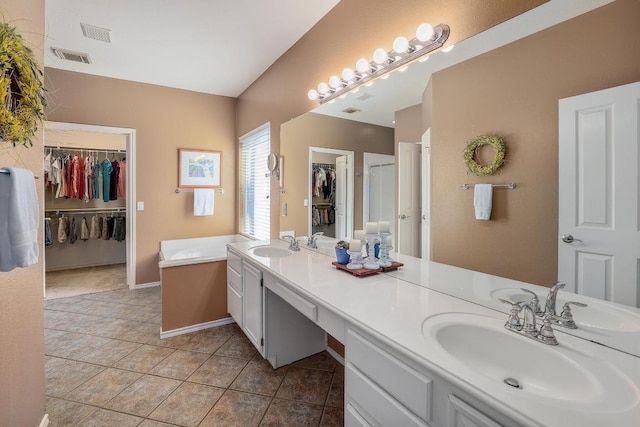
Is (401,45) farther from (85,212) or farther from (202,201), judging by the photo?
(85,212)

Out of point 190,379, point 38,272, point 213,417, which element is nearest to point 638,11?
point 213,417

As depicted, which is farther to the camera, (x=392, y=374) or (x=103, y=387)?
(x=103, y=387)

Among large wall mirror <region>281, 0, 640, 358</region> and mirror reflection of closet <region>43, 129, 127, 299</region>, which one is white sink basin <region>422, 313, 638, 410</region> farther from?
mirror reflection of closet <region>43, 129, 127, 299</region>

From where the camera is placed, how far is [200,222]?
4.30 metres

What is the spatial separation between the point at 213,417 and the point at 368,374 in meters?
1.19

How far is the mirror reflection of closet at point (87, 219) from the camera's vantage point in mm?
4551

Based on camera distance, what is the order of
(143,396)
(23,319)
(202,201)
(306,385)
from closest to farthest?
(23,319) < (143,396) < (306,385) < (202,201)

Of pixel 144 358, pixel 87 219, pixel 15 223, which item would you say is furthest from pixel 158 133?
pixel 15 223

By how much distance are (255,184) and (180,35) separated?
5.73ft

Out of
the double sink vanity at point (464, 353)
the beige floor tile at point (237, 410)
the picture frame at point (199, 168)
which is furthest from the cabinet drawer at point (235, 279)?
the picture frame at point (199, 168)

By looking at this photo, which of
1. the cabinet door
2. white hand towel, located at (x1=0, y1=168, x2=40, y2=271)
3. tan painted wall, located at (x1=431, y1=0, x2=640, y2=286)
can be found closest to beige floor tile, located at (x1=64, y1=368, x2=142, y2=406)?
the cabinet door

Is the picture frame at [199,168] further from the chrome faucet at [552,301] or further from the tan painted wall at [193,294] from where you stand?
the chrome faucet at [552,301]

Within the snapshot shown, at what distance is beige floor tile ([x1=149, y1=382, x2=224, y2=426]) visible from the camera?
1.72 meters

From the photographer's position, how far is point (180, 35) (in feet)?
8.81
